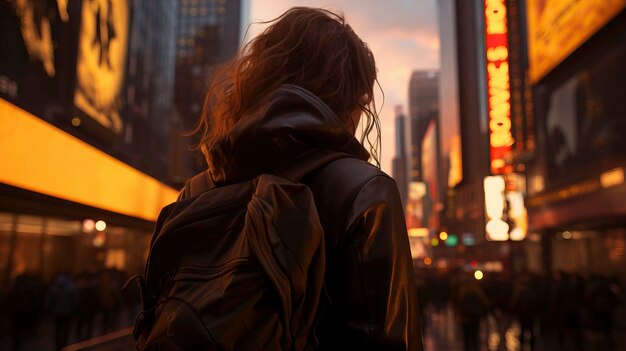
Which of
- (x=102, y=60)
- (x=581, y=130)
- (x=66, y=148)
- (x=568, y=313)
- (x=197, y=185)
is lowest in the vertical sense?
(x=568, y=313)

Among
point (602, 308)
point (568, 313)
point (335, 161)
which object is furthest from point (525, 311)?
point (335, 161)

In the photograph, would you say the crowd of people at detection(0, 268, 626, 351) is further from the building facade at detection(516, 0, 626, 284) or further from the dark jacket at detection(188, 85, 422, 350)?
the dark jacket at detection(188, 85, 422, 350)

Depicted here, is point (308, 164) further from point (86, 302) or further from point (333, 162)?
point (86, 302)

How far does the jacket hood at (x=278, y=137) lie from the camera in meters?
1.16

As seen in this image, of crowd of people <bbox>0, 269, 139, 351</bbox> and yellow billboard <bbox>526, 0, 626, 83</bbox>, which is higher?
yellow billboard <bbox>526, 0, 626, 83</bbox>

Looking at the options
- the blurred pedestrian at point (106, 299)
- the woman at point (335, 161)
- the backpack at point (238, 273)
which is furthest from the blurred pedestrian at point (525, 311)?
the backpack at point (238, 273)

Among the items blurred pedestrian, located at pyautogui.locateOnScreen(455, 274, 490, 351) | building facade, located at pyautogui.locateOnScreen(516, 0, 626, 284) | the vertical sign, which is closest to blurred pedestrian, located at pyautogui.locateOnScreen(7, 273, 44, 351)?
blurred pedestrian, located at pyautogui.locateOnScreen(455, 274, 490, 351)

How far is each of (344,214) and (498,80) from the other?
2340cm

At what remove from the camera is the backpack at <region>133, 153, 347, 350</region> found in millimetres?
911

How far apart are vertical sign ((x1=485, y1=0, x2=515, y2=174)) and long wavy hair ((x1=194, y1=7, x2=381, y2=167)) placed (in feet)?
74.1

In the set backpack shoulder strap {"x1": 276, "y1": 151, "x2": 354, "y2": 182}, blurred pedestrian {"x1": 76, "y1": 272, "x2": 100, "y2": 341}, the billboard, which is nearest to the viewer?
backpack shoulder strap {"x1": 276, "y1": 151, "x2": 354, "y2": 182}

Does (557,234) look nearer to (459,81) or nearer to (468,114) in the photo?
(468,114)

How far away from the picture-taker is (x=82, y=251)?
18.0 m

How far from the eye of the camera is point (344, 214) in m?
1.10
